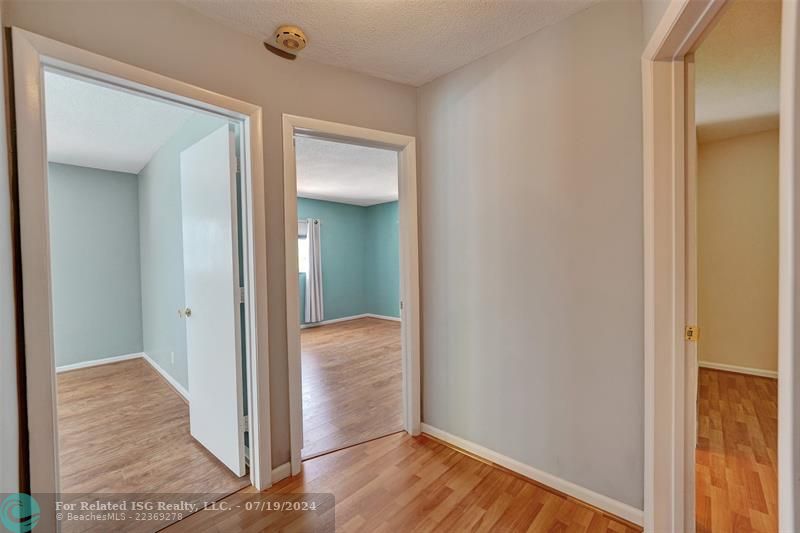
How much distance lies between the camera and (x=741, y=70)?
2.12 m

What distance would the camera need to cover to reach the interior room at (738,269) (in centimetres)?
171

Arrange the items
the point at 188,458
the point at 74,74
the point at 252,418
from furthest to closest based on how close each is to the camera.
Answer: the point at 188,458 → the point at 252,418 → the point at 74,74

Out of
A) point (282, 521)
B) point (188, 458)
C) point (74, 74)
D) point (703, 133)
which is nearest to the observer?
point (74, 74)

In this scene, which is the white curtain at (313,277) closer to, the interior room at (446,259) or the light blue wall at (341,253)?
the light blue wall at (341,253)

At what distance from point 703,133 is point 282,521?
467 centimetres

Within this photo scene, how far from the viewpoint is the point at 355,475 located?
6.35ft

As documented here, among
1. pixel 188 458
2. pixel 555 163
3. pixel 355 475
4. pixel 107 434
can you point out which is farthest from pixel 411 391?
pixel 107 434

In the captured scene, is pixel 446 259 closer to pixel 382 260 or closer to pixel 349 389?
pixel 349 389

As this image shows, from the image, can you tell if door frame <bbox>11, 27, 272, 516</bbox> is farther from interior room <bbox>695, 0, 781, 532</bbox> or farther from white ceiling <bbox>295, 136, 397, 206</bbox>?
interior room <bbox>695, 0, 781, 532</bbox>

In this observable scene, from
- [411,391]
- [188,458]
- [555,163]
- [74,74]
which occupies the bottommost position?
[188,458]

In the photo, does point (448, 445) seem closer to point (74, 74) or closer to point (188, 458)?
point (188, 458)

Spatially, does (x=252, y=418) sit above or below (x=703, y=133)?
below

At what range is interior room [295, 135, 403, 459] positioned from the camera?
8.92ft

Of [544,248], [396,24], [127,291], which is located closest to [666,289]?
[544,248]
